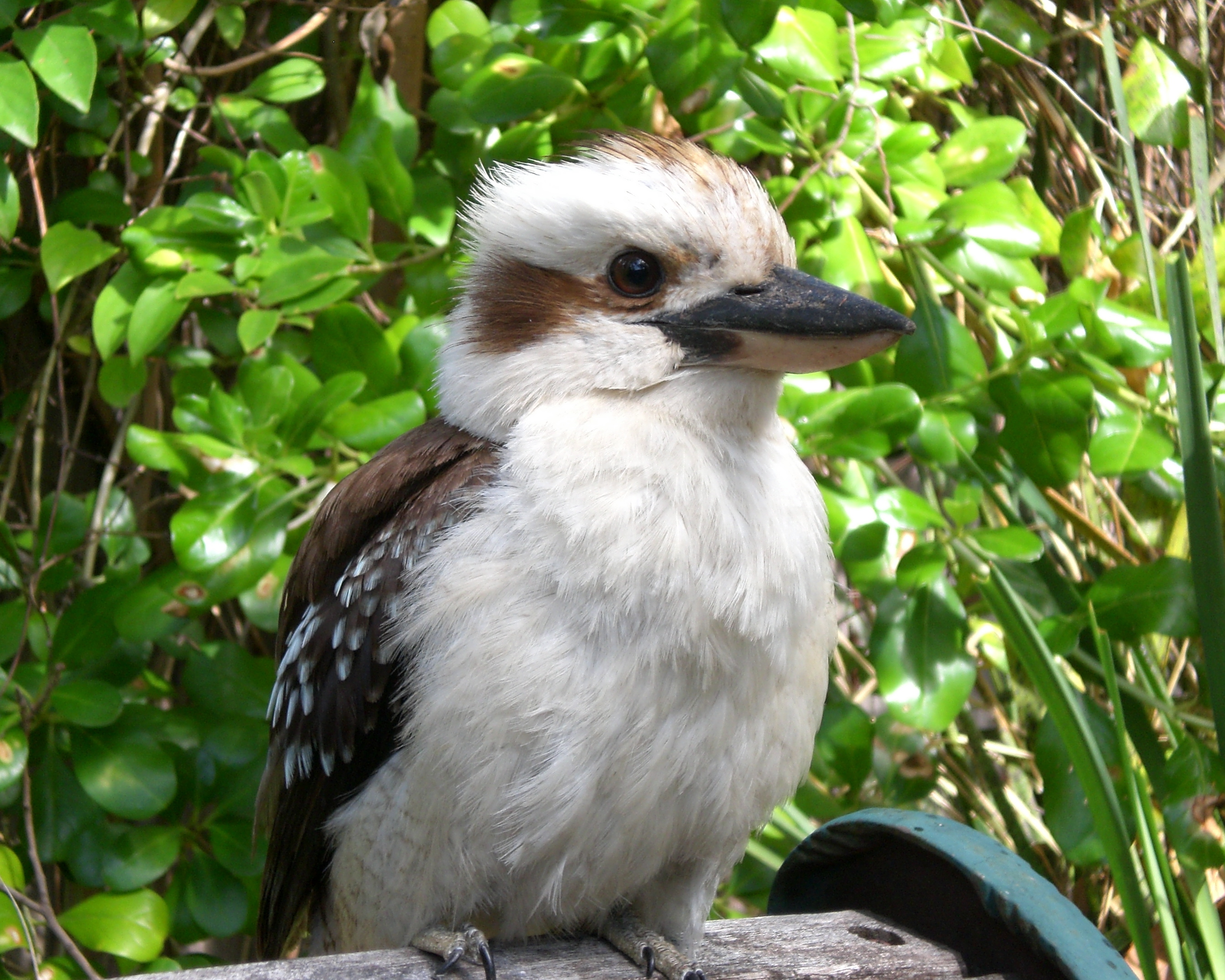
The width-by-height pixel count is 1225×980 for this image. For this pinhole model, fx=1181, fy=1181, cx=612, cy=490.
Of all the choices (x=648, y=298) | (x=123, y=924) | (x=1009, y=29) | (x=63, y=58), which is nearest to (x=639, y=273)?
(x=648, y=298)

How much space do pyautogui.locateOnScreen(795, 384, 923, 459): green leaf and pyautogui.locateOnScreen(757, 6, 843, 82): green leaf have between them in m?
0.44

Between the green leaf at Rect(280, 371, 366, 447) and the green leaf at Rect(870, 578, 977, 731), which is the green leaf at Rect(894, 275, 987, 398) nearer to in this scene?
the green leaf at Rect(870, 578, 977, 731)

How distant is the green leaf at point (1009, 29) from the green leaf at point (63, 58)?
1420mm

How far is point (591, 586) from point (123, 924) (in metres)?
1.06

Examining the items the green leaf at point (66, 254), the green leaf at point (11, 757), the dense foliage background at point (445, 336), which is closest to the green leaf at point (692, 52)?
the dense foliage background at point (445, 336)

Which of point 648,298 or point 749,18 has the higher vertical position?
point 749,18

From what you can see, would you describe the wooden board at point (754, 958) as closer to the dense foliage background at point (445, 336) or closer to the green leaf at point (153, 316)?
the dense foliage background at point (445, 336)

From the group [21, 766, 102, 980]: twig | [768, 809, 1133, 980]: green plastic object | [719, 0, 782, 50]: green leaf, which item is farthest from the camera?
[21, 766, 102, 980]: twig

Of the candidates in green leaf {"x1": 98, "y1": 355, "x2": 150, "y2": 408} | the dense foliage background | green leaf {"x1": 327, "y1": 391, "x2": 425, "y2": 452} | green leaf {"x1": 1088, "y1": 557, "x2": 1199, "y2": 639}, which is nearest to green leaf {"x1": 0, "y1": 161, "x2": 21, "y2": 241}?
the dense foliage background

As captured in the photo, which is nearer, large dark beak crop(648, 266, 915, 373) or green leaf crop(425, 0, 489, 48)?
large dark beak crop(648, 266, 915, 373)

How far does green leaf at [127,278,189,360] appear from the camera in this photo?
1.71 m

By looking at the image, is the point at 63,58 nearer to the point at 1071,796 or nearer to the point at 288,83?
the point at 288,83

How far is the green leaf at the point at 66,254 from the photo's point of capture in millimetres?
1825

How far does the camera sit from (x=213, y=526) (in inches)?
63.7
